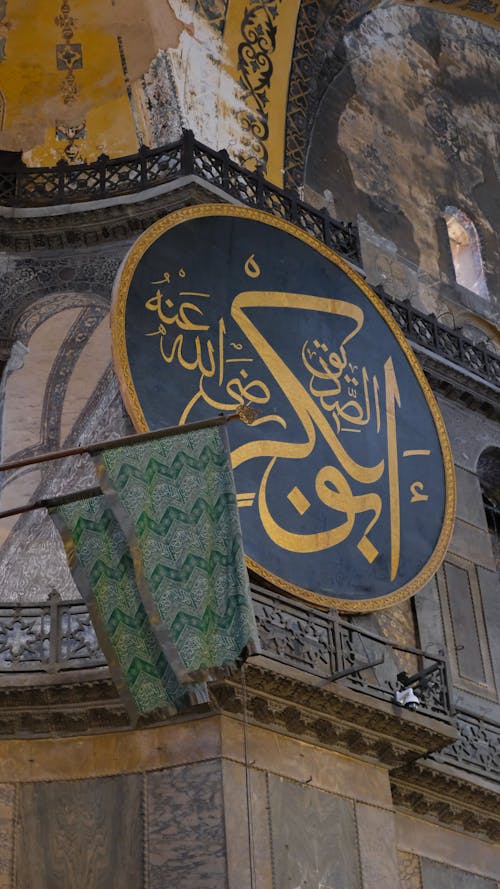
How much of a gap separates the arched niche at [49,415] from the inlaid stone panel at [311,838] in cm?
174

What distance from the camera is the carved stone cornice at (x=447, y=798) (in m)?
10.0

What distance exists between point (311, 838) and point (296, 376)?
3273 millimetres

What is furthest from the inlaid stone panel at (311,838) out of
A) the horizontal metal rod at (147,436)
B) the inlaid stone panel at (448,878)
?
the horizontal metal rod at (147,436)

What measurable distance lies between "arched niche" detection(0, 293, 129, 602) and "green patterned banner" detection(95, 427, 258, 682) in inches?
67.4

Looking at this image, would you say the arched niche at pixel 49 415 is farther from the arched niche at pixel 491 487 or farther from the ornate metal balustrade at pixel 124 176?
the arched niche at pixel 491 487

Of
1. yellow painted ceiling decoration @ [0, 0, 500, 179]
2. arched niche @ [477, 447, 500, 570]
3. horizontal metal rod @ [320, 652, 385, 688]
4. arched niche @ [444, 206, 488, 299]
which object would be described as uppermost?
arched niche @ [444, 206, 488, 299]

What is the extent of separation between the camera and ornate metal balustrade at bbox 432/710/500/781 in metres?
10.4

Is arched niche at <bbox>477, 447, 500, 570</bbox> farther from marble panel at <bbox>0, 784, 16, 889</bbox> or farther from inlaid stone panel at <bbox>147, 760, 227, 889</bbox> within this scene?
marble panel at <bbox>0, 784, 16, 889</bbox>

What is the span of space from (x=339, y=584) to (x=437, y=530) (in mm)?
1257

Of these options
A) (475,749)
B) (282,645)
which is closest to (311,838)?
(282,645)

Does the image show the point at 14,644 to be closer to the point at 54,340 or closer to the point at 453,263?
the point at 54,340

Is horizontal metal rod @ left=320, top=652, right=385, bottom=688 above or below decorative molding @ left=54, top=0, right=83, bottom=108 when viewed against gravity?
below

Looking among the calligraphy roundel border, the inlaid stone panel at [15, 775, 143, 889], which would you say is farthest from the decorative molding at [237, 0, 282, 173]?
the inlaid stone panel at [15, 775, 143, 889]

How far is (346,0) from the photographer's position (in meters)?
14.6
